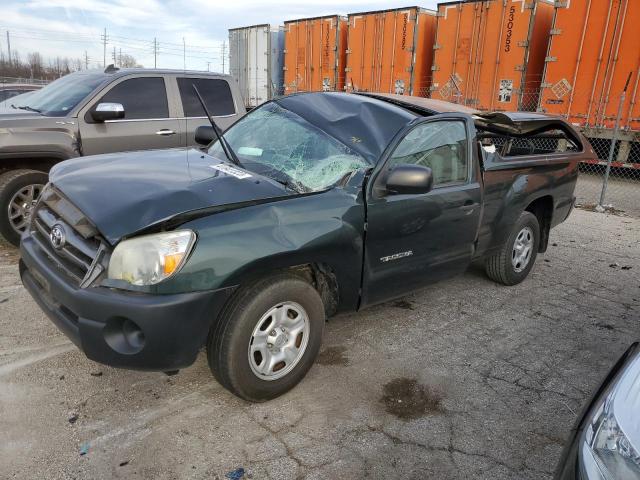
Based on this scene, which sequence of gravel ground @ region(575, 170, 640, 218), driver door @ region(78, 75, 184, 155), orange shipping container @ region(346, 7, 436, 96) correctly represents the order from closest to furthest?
driver door @ region(78, 75, 184, 155) < gravel ground @ region(575, 170, 640, 218) < orange shipping container @ region(346, 7, 436, 96)

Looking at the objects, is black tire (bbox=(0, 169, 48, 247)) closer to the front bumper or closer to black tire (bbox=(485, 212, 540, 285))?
the front bumper

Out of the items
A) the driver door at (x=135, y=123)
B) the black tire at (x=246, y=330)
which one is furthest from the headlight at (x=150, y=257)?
the driver door at (x=135, y=123)

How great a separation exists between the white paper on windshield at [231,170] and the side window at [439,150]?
0.98m

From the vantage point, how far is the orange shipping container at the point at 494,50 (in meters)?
12.3

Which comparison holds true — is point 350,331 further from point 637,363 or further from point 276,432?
point 637,363

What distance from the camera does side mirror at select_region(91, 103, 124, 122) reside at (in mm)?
5125

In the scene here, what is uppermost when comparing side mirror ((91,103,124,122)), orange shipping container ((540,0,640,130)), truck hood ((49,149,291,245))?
orange shipping container ((540,0,640,130))

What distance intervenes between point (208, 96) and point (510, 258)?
4173 millimetres

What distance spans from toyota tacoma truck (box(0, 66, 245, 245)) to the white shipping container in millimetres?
12903

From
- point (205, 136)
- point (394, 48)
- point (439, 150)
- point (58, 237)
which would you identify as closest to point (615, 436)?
point (439, 150)

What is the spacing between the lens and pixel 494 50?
41.8 feet

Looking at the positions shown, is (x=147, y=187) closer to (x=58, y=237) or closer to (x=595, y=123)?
(x=58, y=237)

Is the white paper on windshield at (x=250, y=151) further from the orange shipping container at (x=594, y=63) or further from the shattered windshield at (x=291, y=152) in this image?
the orange shipping container at (x=594, y=63)

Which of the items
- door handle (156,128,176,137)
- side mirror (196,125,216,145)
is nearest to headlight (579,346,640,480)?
side mirror (196,125,216,145)
